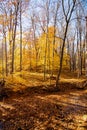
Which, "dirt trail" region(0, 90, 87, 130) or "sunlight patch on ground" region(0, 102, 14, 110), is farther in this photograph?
"sunlight patch on ground" region(0, 102, 14, 110)

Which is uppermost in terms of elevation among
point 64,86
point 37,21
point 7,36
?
point 37,21

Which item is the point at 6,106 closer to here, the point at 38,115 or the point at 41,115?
the point at 38,115

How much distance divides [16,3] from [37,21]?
392 inches

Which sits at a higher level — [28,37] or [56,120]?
[28,37]

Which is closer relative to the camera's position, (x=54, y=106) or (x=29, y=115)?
(x=29, y=115)

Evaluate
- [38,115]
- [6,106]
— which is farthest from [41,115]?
[6,106]

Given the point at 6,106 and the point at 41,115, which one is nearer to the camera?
the point at 41,115

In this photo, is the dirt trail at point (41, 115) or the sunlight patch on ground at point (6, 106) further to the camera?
the sunlight patch on ground at point (6, 106)

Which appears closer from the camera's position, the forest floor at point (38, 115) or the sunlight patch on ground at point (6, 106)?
the forest floor at point (38, 115)

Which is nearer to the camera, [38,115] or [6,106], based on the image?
[38,115]

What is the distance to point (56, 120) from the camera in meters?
8.51

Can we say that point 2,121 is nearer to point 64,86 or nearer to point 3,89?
point 3,89

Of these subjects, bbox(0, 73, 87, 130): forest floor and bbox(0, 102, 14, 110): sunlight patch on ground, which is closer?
bbox(0, 73, 87, 130): forest floor

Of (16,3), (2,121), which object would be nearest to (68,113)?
(2,121)
